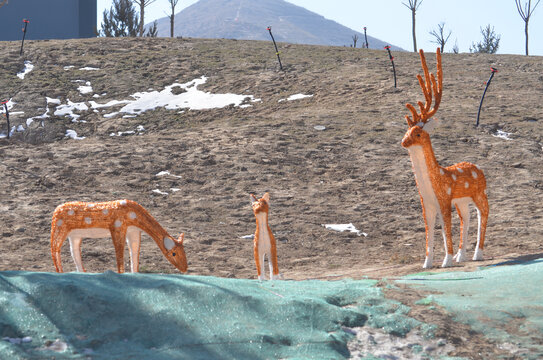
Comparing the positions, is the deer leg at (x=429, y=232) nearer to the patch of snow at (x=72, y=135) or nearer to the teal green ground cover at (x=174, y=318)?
the teal green ground cover at (x=174, y=318)

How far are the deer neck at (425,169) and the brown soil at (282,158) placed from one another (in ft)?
3.53

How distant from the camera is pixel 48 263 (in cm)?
1136

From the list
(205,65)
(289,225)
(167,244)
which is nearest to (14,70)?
(205,65)

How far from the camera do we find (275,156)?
17.2 m

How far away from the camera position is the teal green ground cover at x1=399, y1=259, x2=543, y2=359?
5.32 meters

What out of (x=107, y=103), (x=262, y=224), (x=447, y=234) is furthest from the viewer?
(x=107, y=103)

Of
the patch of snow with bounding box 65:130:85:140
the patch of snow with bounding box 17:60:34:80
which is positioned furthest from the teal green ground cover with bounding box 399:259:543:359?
the patch of snow with bounding box 17:60:34:80

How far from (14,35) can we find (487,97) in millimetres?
26638

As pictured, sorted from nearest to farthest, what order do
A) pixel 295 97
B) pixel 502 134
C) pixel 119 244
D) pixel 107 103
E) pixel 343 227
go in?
pixel 119 244 < pixel 343 227 < pixel 502 134 < pixel 295 97 < pixel 107 103

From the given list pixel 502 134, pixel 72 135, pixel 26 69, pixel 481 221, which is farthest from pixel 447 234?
pixel 26 69

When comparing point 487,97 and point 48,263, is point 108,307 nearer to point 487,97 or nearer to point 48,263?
point 48,263

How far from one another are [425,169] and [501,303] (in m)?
3.57

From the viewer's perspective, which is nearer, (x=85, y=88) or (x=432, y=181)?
(x=432, y=181)

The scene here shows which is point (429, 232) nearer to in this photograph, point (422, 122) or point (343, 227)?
point (422, 122)
